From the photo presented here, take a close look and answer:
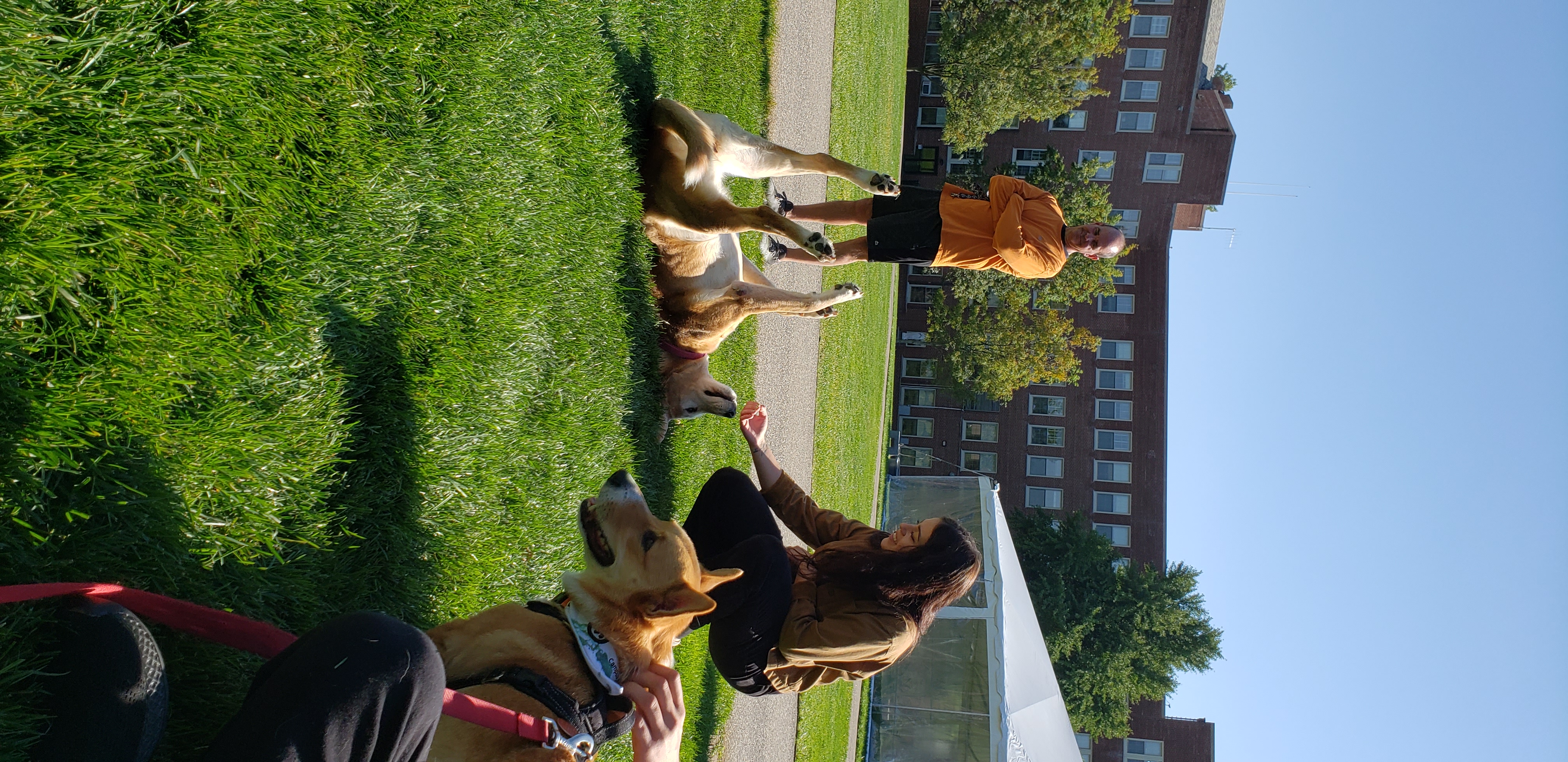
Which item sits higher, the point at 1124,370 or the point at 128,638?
the point at 1124,370

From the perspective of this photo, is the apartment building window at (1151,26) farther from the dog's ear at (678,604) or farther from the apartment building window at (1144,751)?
the dog's ear at (678,604)

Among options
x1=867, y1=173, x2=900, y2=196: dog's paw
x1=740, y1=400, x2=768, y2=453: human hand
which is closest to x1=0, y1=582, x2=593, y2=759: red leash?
x1=740, y1=400, x2=768, y2=453: human hand

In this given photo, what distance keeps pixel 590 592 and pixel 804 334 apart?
7422mm

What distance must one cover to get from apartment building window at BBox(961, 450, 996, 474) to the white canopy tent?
1025 inches

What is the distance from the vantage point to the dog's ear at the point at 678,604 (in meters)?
2.90

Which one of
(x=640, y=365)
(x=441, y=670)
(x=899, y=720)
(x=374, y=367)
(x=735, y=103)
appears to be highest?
(x=735, y=103)

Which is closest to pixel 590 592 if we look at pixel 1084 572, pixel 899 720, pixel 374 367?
pixel 374 367

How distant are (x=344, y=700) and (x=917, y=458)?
3731cm

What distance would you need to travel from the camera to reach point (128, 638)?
6.55 feet

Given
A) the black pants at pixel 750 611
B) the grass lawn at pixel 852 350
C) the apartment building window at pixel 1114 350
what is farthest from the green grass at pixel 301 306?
the apartment building window at pixel 1114 350

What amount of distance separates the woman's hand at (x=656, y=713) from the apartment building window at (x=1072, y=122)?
37.6 meters

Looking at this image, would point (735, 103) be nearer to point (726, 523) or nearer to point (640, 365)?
point (640, 365)

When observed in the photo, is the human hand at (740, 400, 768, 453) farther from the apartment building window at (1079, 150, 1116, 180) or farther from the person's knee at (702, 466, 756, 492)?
the apartment building window at (1079, 150, 1116, 180)

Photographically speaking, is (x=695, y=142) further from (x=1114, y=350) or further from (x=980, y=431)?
(x=1114, y=350)
